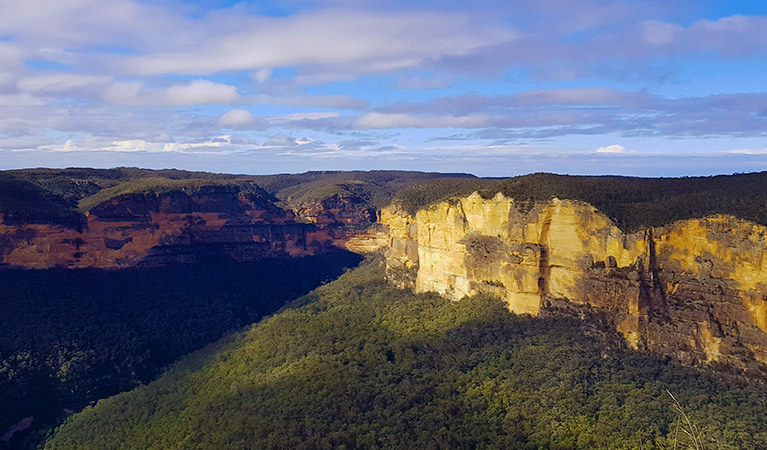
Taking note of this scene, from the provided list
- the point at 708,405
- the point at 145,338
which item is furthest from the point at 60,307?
the point at 708,405

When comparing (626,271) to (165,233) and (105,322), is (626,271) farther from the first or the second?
(165,233)

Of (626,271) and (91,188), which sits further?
(91,188)

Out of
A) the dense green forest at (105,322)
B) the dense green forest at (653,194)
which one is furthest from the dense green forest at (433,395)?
the dense green forest at (653,194)

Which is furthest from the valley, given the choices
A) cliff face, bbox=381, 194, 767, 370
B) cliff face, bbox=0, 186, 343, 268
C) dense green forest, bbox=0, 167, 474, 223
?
dense green forest, bbox=0, 167, 474, 223

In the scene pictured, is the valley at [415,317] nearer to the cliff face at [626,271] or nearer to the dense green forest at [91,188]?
the cliff face at [626,271]

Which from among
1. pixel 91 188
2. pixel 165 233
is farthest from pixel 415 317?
pixel 91 188
